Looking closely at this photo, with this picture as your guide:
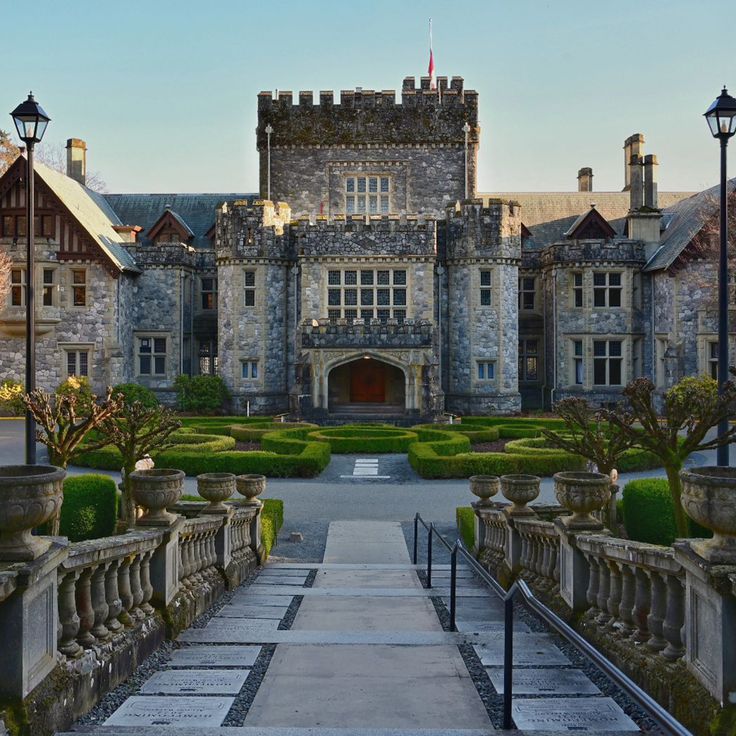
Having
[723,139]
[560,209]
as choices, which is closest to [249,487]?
[723,139]

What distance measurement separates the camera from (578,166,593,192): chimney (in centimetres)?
4622

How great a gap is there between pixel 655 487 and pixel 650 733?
7.14 meters

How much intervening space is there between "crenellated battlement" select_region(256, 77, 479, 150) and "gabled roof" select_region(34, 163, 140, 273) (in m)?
8.66

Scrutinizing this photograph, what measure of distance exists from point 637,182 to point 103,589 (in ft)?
115

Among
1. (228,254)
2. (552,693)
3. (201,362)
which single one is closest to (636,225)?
(228,254)

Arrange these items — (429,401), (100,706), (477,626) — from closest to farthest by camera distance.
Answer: (100,706), (477,626), (429,401)

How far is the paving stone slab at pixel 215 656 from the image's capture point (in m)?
6.20

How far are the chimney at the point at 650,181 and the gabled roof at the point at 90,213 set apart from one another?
23.9 meters

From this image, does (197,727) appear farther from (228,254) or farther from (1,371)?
(1,371)

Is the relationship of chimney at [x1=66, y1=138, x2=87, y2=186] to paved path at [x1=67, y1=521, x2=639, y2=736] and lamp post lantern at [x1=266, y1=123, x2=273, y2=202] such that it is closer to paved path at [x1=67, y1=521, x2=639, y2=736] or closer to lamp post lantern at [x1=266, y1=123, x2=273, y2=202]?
lamp post lantern at [x1=266, y1=123, x2=273, y2=202]

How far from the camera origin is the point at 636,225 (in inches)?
1388

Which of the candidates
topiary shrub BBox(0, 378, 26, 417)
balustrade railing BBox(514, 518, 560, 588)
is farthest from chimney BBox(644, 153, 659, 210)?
balustrade railing BBox(514, 518, 560, 588)

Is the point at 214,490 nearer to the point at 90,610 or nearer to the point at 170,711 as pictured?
the point at 90,610

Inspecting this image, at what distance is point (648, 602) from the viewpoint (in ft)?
19.0
